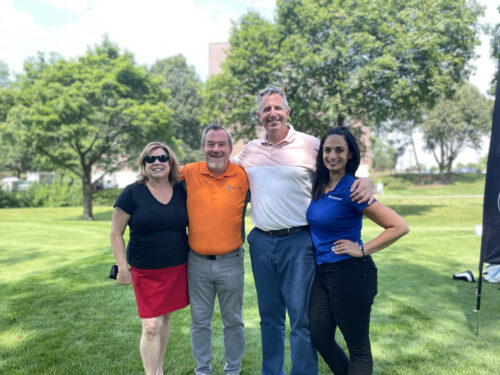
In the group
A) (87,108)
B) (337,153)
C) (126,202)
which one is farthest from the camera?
(87,108)

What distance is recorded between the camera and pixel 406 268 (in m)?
8.10

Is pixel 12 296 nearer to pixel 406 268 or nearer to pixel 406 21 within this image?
pixel 406 268

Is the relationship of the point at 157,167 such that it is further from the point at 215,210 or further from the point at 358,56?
the point at 358,56

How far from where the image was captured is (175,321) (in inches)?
198

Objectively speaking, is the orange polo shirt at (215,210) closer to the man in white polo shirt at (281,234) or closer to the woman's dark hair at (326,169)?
the man in white polo shirt at (281,234)

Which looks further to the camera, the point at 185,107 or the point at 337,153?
the point at 185,107

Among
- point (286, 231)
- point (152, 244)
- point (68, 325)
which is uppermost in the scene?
point (286, 231)

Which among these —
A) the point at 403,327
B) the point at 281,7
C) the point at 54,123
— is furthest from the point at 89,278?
the point at 281,7

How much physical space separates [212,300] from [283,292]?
2.32 feet

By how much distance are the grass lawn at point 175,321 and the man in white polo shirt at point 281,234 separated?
0.73 m

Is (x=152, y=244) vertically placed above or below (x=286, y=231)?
below

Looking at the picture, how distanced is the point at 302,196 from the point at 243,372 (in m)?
1.85

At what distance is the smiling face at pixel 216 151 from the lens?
3.39 meters

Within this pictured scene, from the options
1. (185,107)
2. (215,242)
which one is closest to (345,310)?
(215,242)
